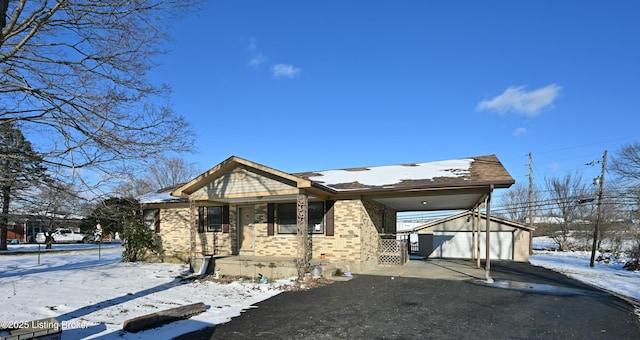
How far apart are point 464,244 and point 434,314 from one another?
18.2 metres

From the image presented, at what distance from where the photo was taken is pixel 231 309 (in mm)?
7539

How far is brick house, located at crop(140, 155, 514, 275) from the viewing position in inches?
450

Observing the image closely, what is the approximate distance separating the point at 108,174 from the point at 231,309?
12.1ft

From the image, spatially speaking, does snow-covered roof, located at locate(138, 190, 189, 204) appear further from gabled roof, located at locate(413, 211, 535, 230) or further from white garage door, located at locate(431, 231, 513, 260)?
white garage door, located at locate(431, 231, 513, 260)

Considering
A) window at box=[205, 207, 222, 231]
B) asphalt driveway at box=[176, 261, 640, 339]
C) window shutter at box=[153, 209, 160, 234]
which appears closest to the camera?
asphalt driveway at box=[176, 261, 640, 339]

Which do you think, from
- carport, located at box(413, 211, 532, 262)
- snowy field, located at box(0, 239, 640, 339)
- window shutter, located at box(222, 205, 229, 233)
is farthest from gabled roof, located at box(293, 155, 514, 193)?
carport, located at box(413, 211, 532, 262)

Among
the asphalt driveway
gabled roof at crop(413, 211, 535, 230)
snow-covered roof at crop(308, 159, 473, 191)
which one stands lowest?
the asphalt driveway

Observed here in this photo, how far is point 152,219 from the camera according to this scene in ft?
53.4

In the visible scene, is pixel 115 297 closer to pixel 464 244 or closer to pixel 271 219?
pixel 271 219

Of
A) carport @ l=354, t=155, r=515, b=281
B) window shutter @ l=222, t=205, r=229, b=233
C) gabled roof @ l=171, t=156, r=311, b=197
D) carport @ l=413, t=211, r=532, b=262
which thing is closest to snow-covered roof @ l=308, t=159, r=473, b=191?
carport @ l=354, t=155, r=515, b=281

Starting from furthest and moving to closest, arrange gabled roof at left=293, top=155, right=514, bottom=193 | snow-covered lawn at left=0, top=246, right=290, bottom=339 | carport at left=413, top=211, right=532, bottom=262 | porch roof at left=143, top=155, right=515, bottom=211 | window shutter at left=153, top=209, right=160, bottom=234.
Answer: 1. carport at left=413, top=211, right=532, bottom=262
2. window shutter at left=153, top=209, right=160, bottom=234
3. gabled roof at left=293, top=155, right=514, bottom=193
4. porch roof at left=143, top=155, right=515, bottom=211
5. snow-covered lawn at left=0, top=246, right=290, bottom=339

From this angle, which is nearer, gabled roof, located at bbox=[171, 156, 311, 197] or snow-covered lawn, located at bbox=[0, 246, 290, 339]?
snow-covered lawn, located at bbox=[0, 246, 290, 339]

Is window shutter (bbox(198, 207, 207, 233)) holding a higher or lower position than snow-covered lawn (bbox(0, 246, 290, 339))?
higher

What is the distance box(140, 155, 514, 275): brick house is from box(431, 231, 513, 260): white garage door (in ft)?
31.0
